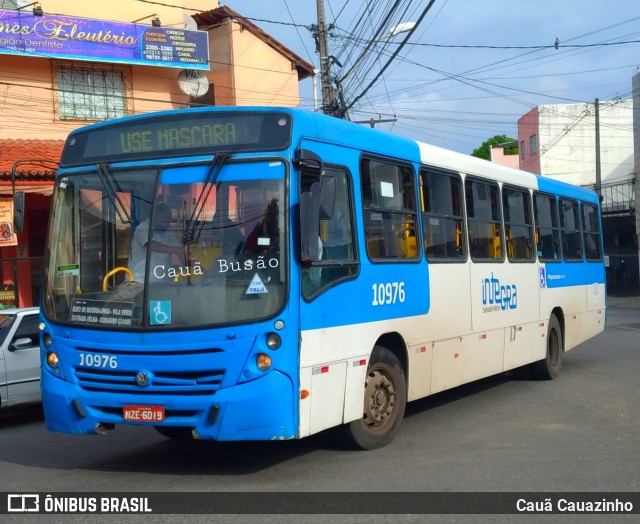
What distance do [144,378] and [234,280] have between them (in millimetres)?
1063

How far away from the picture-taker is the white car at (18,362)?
10648mm

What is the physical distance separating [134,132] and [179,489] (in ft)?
10.1

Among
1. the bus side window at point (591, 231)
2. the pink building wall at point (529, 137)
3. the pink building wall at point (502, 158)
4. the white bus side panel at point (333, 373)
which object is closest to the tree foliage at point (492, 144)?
the pink building wall at point (502, 158)

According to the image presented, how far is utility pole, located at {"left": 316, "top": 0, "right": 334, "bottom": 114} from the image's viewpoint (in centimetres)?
2130

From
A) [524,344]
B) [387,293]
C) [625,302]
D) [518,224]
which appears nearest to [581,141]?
[625,302]

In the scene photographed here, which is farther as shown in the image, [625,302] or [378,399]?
[625,302]

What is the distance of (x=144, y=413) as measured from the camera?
6.86 meters

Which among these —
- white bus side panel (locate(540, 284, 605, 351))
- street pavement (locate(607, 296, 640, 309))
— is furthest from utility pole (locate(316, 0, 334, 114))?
street pavement (locate(607, 296, 640, 309))

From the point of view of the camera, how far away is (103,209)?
7434 mm

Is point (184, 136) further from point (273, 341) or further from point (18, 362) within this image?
point (18, 362)

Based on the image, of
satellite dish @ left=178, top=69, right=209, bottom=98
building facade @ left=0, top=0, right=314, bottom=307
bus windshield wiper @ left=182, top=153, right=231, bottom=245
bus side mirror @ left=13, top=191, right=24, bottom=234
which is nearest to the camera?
bus windshield wiper @ left=182, top=153, right=231, bottom=245

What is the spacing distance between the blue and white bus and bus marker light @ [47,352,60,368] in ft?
0.07

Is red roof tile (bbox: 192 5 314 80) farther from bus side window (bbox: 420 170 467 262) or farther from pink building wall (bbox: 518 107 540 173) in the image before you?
pink building wall (bbox: 518 107 540 173)
